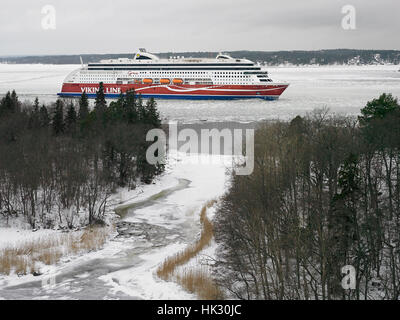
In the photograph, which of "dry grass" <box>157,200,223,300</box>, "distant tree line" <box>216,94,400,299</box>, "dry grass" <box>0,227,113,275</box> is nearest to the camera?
"distant tree line" <box>216,94,400,299</box>

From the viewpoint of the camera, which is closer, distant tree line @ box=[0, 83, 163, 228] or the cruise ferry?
distant tree line @ box=[0, 83, 163, 228]

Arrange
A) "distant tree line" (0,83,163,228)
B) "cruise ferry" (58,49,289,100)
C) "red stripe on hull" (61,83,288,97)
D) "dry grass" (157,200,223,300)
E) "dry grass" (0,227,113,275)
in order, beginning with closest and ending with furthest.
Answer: "dry grass" (157,200,223,300), "dry grass" (0,227,113,275), "distant tree line" (0,83,163,228), "red stripe on hull" (61,83,288,97), "cruise ferry" (58,49,289,100)

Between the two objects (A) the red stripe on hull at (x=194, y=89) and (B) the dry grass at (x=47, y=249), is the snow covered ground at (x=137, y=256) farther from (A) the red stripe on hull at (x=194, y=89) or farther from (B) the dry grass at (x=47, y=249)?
(A) the red stripe on hull at (x=194, y=89)

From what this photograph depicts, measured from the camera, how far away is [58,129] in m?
33.9

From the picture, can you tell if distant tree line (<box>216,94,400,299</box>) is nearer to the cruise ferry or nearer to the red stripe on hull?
the red stripe on hull

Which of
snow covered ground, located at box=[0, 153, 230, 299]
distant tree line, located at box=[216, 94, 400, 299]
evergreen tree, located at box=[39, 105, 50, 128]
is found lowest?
snow covered ground, located at box=[0, 153, 230, 299]

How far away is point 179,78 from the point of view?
81.7 meters

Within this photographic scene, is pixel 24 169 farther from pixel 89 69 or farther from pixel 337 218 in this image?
pixel 89 69

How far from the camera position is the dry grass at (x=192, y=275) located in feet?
50.3

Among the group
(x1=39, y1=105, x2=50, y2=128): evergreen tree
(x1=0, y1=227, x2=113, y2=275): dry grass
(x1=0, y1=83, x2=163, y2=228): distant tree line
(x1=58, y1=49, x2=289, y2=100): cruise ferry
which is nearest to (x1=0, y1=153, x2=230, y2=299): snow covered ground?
(x1=0, y1=227, x2=113, y2=275): dry grass

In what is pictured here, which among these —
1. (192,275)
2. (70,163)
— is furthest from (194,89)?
(192,275)

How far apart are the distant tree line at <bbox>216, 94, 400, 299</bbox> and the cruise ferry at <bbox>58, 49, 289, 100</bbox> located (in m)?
56.1

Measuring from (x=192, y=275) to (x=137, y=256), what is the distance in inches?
127

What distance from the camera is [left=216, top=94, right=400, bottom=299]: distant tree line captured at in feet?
48.3
